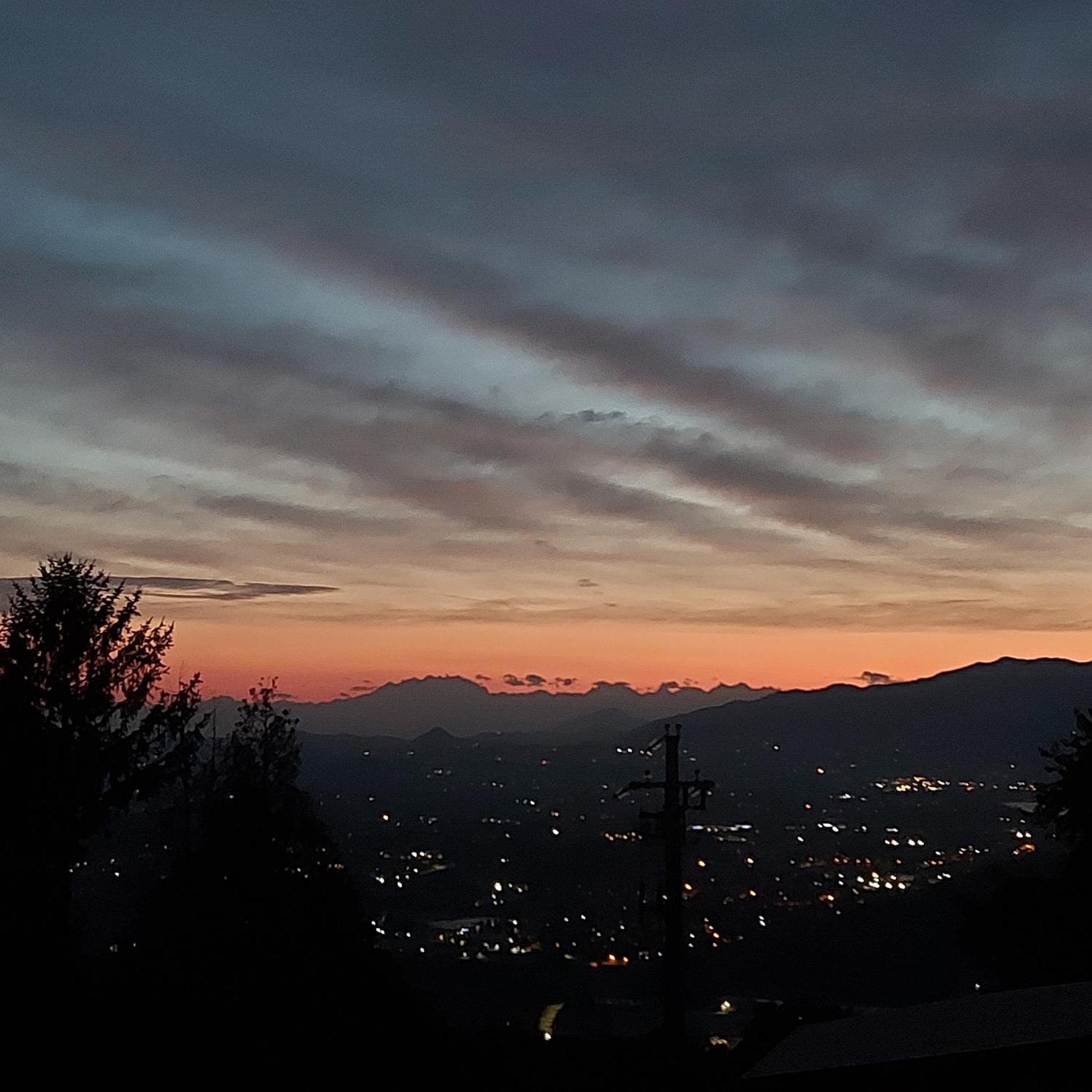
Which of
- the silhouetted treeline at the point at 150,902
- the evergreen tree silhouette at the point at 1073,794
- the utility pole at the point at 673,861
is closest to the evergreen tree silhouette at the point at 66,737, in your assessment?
the silhouetted treeline at the point at 150,902

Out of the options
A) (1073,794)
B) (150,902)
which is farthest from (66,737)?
(1073,794)

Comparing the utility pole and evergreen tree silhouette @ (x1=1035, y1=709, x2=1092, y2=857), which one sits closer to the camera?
the utility pole

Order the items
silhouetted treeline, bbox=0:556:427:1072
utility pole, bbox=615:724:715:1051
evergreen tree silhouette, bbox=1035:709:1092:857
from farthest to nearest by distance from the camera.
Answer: evergreen tree silhouette, bbox=1035:709:1092:857 → utility pole, bbox=615:724:715:1051 → silhouetted treeline, bbox=0:556:427:1072

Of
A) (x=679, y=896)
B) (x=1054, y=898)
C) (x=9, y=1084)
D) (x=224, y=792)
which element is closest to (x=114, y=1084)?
(x=9, y=1084)

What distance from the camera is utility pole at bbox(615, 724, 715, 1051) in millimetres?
22922

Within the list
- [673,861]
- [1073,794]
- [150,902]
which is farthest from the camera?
[1073,794]

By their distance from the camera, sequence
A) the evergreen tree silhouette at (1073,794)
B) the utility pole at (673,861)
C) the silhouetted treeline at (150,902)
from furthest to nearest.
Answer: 1. the evergreen tree silhouette at (1073,794)
2. the utility pole at (673,861)
3. the silhouetted treeline at (150,902)

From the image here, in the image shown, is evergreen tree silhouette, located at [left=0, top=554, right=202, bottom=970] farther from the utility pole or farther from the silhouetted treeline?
the utility pole

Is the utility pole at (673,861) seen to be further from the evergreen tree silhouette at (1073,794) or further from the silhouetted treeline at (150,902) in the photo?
the evergreen tree silhouette at (1073,794)

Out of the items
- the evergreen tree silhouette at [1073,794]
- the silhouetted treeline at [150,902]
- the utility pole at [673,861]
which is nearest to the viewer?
the silhouetted treeline at [150,902]

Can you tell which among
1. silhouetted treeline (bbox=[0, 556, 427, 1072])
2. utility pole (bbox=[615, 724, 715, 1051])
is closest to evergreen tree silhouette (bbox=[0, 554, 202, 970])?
silhouetted treeline (bbox=[0, 556, 427, 1072])

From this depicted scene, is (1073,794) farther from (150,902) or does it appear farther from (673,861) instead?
(150,902)

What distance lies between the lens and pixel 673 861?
23641 millimetres

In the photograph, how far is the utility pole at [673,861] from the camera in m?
22.9
